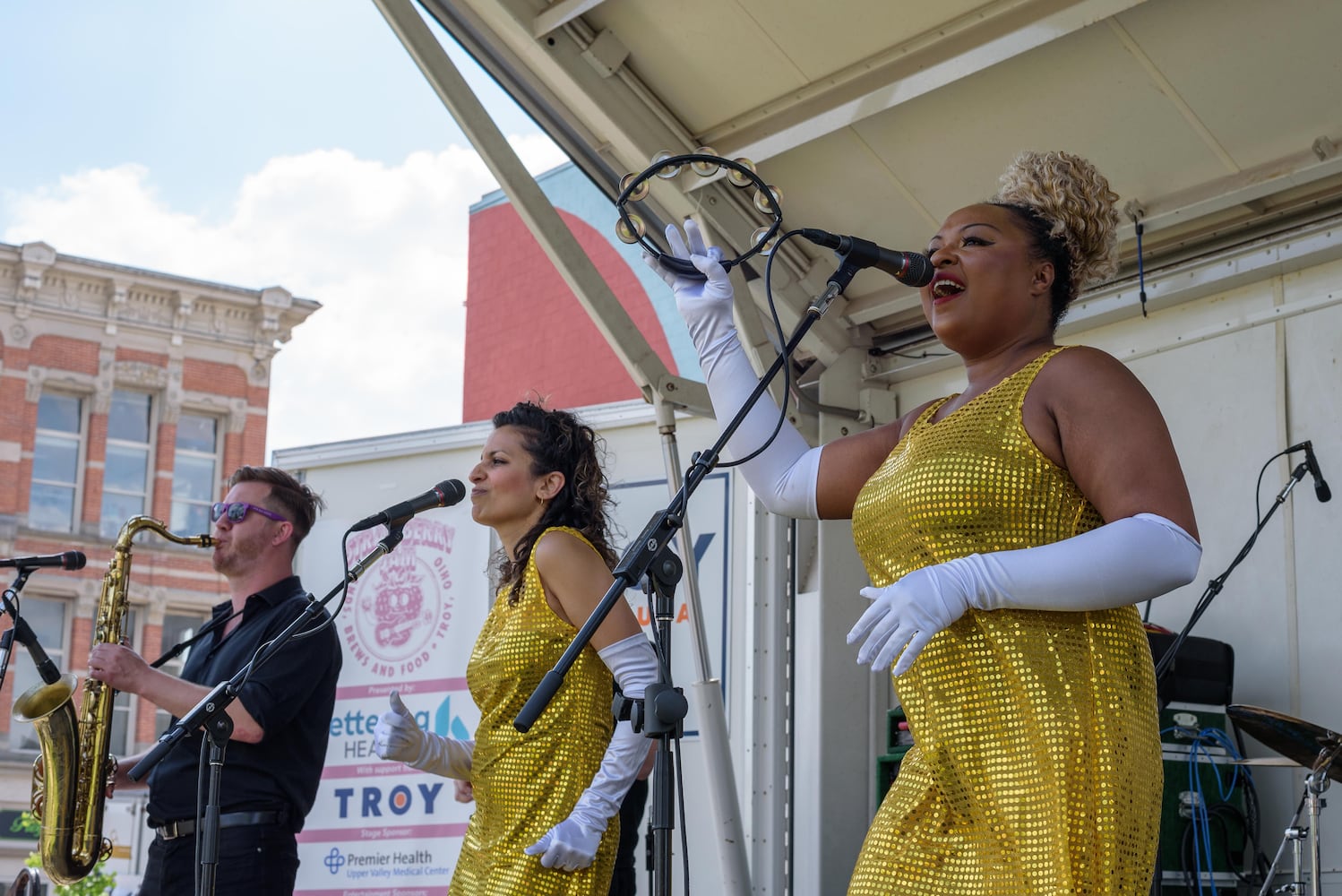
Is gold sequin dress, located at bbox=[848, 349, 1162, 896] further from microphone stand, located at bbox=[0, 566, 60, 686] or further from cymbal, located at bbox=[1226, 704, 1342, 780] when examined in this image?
microphone stand, located at bbox=[0, 566, 60, 686]

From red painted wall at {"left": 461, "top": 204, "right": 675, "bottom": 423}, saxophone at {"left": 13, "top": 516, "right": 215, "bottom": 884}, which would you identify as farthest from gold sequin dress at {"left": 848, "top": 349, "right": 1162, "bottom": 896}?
red painted wall at {"left": 461, "top": 204, "right": 675, "bottom": 423}

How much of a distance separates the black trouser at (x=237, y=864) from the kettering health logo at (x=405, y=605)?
2.33 m

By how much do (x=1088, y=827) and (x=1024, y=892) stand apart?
0.11 metres

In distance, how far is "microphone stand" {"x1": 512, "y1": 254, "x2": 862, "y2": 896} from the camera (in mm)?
1995

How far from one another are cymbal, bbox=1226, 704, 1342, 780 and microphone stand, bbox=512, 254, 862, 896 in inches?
83.9

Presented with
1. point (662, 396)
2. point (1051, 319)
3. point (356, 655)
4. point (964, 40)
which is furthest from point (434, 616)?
point (1051, 319)

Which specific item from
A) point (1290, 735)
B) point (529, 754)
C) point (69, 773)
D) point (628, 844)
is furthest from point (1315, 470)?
point (69, 773)

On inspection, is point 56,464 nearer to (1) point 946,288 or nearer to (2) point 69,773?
(2) point 69,773

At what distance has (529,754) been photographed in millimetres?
3123

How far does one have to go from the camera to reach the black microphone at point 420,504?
321cm

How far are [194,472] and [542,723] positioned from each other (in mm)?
30461

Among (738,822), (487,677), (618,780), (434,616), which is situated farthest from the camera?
(434,616)

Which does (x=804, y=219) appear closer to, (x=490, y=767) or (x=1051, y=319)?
(x=490, y=767)

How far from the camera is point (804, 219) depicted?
16.4 feet
